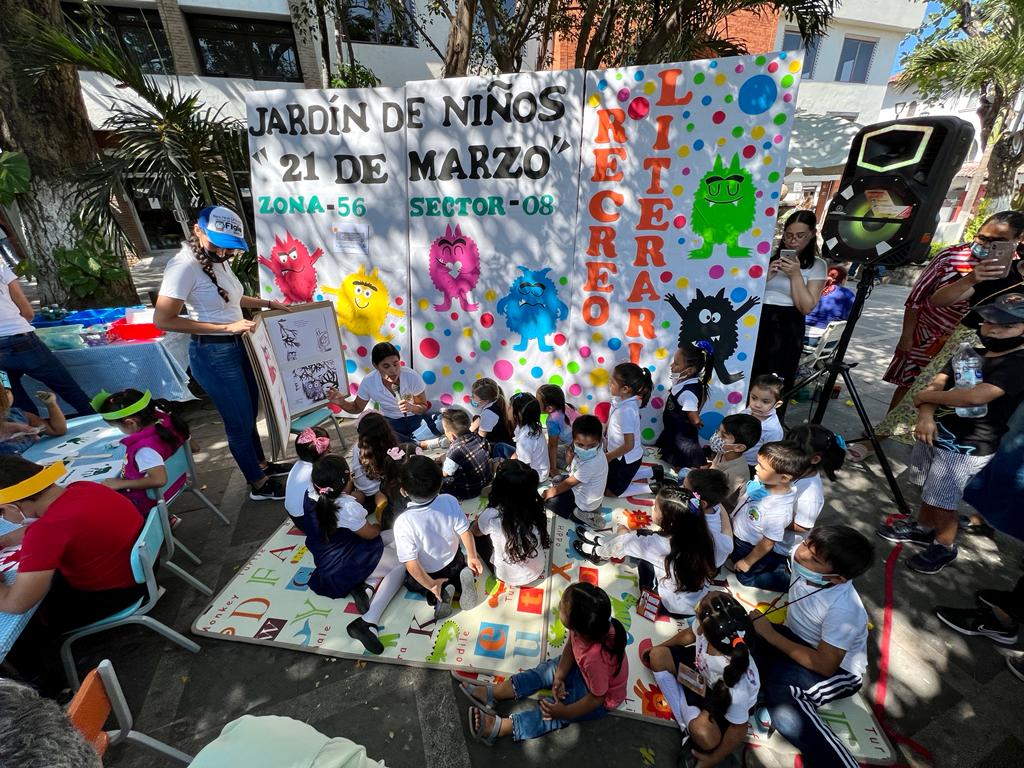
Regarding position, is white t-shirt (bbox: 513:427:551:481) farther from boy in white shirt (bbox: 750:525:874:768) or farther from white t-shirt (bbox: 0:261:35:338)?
white t-shirt (bbox: 0:261:35:338)

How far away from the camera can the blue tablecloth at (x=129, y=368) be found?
13.6ft

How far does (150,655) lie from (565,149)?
14.6 ft

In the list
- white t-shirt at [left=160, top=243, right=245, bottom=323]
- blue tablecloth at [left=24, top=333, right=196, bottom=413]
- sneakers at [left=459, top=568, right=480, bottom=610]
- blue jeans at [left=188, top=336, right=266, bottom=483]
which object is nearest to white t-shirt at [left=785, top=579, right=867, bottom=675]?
sneakers at [left=459, top=568, right=480, bottom=610]

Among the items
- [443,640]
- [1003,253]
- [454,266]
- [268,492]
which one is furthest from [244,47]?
[1003,253]

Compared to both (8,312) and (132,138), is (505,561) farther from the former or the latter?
(132,138)

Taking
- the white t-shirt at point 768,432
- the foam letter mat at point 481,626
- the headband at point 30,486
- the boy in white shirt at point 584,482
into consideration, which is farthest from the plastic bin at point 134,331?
the white t-shirt at point 768,432

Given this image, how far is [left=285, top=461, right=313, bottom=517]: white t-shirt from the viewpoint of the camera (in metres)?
2.65

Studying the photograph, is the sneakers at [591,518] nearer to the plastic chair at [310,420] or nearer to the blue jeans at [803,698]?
the blue jeans at [803,698]

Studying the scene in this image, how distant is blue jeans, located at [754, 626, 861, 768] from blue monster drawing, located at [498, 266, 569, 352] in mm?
2848

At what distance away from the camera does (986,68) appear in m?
8.70

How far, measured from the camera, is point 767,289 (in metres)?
3.93

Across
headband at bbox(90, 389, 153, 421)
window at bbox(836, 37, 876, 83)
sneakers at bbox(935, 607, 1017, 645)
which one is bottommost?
sneakers at bbox(935, 607, 1017, 645)

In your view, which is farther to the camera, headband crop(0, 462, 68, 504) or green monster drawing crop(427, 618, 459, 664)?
green monster drawing crop(427, 618, 459, 664)

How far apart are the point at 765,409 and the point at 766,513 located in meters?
0.91
